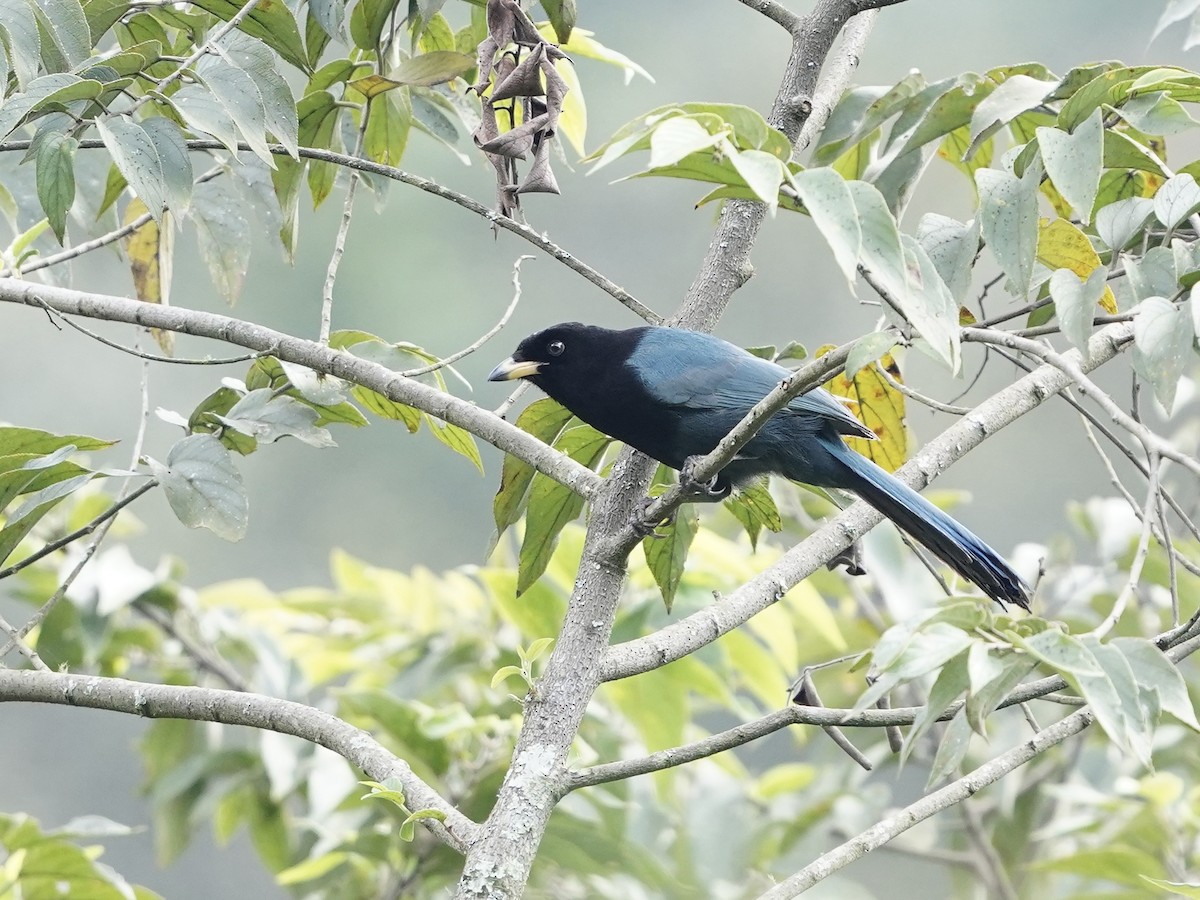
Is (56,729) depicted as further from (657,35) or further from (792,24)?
(792,24)

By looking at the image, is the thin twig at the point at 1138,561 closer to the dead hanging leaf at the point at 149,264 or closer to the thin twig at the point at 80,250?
the thin twig at the point at 80,250

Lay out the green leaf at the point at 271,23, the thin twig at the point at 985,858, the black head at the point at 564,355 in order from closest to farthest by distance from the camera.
A: the green leaf at the point at 271,23
the black head at the point at 564,355
the thin twig at the point at 985,858

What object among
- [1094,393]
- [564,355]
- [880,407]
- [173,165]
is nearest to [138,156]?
[173,165]

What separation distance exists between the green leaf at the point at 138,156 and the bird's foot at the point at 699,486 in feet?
2.86

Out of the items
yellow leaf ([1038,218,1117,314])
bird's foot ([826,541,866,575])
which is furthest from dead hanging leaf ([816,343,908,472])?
yellow leaf ([1038,218,1117,314])

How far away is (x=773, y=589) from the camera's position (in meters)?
2.15

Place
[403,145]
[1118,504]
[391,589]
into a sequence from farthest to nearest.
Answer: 1. [1118,504]
2. [391,589]
3. [403,145]

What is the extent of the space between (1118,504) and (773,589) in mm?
2977

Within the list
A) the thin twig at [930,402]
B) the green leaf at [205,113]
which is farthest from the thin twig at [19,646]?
the thin twig at [930,402]

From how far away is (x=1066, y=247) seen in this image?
2266mm

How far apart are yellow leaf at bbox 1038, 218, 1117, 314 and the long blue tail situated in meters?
0.56

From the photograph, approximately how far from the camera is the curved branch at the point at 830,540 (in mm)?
2027

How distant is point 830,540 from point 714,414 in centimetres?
113

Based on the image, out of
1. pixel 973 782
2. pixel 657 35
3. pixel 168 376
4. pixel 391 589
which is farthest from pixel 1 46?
pixel 657 35
